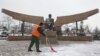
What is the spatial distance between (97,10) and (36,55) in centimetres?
2277

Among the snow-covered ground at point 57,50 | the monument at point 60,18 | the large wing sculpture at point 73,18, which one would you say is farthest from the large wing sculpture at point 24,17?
the snow-covered ground at point 57,50

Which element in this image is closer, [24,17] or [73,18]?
[73,18]

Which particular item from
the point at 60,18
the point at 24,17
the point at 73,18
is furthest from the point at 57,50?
the point at 24,17

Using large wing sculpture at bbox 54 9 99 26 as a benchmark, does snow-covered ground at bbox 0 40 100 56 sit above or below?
below

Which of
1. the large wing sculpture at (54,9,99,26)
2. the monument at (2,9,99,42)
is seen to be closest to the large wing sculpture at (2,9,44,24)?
the monument at (2,9,99,42)

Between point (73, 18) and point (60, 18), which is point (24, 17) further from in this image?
point (73, 18)

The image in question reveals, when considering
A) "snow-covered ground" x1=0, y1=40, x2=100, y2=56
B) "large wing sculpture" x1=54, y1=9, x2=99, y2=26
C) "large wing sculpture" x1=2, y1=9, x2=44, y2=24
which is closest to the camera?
"snow-covered ground" x1=0, y1=40, x2=100, y2=56

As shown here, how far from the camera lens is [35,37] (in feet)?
60.2

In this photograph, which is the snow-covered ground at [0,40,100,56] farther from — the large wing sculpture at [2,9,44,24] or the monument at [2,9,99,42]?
the large wing sculpture at [2,9,44,24]

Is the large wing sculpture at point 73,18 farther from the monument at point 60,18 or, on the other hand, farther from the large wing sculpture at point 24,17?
the large wing sculpture at point 24,17

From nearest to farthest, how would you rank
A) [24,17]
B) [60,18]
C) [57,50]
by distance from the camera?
[57,50]
[60,18]
[24,17]

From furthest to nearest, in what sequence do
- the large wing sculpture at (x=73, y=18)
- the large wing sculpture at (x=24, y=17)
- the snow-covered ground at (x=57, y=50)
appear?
the large wing sculpture at (x=24, y=17), the large wing sculpture at (x=73, y=18), the snow-covered ground at (x=57, y=50)

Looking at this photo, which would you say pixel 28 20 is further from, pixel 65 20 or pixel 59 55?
pixel 59 55

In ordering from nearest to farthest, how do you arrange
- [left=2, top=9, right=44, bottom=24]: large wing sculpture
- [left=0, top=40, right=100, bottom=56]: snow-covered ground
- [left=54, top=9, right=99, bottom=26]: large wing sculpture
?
[left=0, top=40, right=100, bottom=56]: snow-covered ground → [left=54, top=9, right=99, bottom=26]: large wing sculpture → [left=2, top=9, right=44, bottom=24]: large wing sculpture
